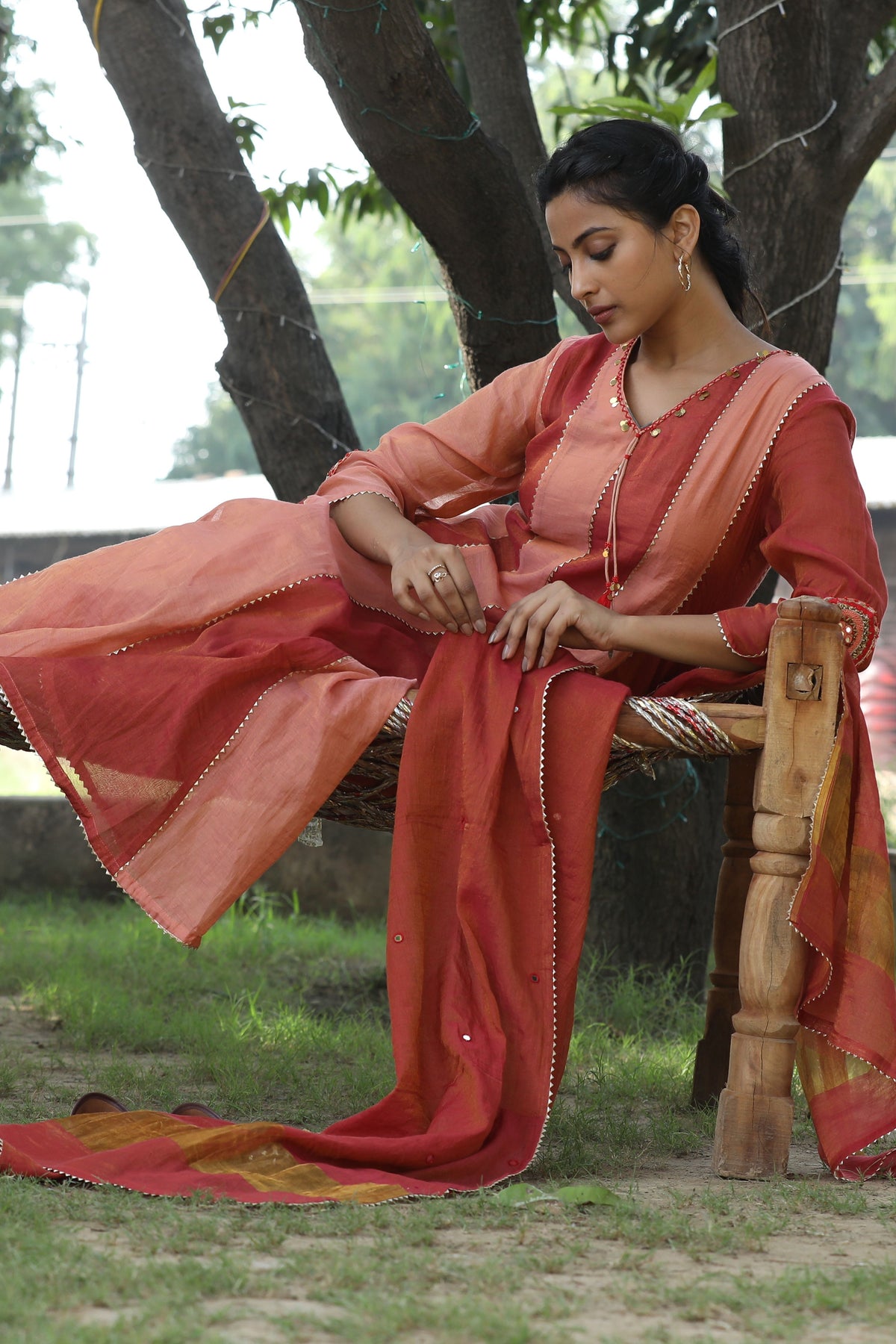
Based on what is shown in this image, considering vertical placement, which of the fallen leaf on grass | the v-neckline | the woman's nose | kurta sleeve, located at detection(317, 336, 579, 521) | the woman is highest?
the woman's nose

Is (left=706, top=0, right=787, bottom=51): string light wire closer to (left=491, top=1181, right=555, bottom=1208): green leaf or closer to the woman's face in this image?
the woman's face

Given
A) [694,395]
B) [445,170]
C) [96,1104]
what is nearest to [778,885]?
[694,395]

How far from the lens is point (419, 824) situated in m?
2.32

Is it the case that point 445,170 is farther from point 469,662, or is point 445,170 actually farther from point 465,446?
point 469,662

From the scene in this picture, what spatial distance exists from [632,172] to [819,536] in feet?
2.35

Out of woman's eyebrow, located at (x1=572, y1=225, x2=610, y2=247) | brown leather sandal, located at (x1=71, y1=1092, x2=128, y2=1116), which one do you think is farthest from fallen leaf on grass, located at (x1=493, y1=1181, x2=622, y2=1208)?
woman's eyebrow, located at (x1=572, y1=225, x2=610, y2=247)

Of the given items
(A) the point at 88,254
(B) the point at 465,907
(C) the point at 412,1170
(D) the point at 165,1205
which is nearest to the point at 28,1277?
(D) the point at 165,1205

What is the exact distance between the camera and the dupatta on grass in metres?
2.20

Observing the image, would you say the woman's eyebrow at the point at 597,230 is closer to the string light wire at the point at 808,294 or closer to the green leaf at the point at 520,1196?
the string light wire at the point at 808,294

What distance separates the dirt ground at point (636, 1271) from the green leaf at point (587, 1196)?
3 cm

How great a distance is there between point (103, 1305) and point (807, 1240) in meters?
0.88

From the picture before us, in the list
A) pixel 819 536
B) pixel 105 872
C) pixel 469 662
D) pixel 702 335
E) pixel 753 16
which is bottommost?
pixel 105 872

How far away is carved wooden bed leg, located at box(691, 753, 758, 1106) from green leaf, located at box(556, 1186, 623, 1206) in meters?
0.88

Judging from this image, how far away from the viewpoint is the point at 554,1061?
2217mm
